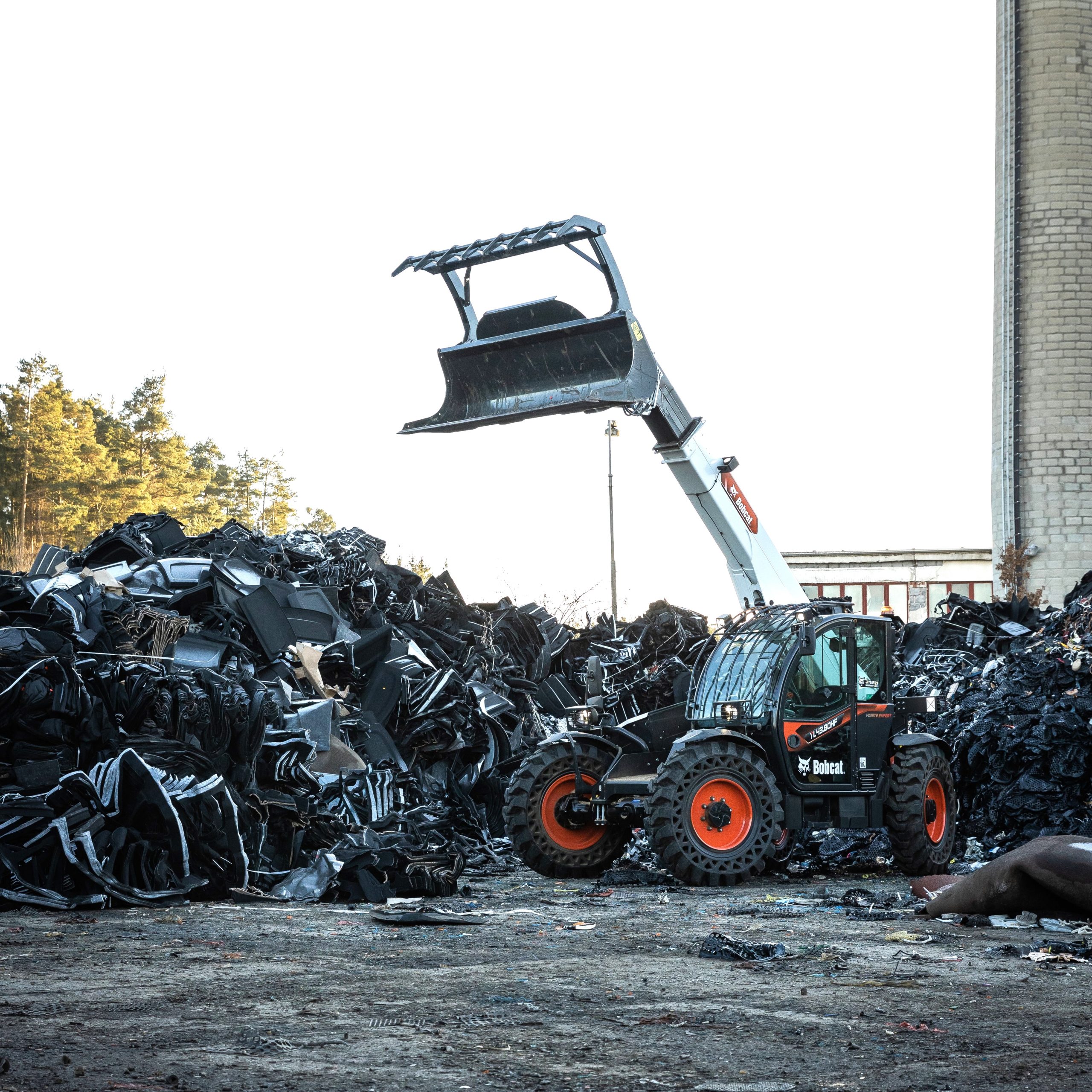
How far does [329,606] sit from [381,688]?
4.06 ft

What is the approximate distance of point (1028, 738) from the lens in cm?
1362

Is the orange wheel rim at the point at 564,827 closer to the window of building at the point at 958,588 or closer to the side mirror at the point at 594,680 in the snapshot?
the side mirror at the point at 594,680

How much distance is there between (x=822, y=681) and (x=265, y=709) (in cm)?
492

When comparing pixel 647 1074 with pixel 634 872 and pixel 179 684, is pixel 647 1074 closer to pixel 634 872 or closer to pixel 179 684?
pixel 634 872

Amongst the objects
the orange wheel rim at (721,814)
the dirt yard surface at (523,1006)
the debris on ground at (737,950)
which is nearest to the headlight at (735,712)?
the orange wheel rim at (721,814)

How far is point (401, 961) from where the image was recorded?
727cm

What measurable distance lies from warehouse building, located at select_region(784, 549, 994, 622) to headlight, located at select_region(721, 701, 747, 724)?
45.4 metres

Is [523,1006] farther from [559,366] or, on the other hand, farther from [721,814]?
[559,366]

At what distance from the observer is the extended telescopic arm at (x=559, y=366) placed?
39.1ft

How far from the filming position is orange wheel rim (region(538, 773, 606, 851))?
475 inches

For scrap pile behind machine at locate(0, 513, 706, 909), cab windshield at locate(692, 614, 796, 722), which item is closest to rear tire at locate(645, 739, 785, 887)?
cab windshield at locate(692, 614, 796, 722)

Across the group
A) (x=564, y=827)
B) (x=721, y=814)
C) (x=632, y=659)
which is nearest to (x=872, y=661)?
(x=721, y=814)

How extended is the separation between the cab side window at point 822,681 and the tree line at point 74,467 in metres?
48.5

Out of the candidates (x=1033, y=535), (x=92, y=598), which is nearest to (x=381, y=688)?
(x=92, y=598)
